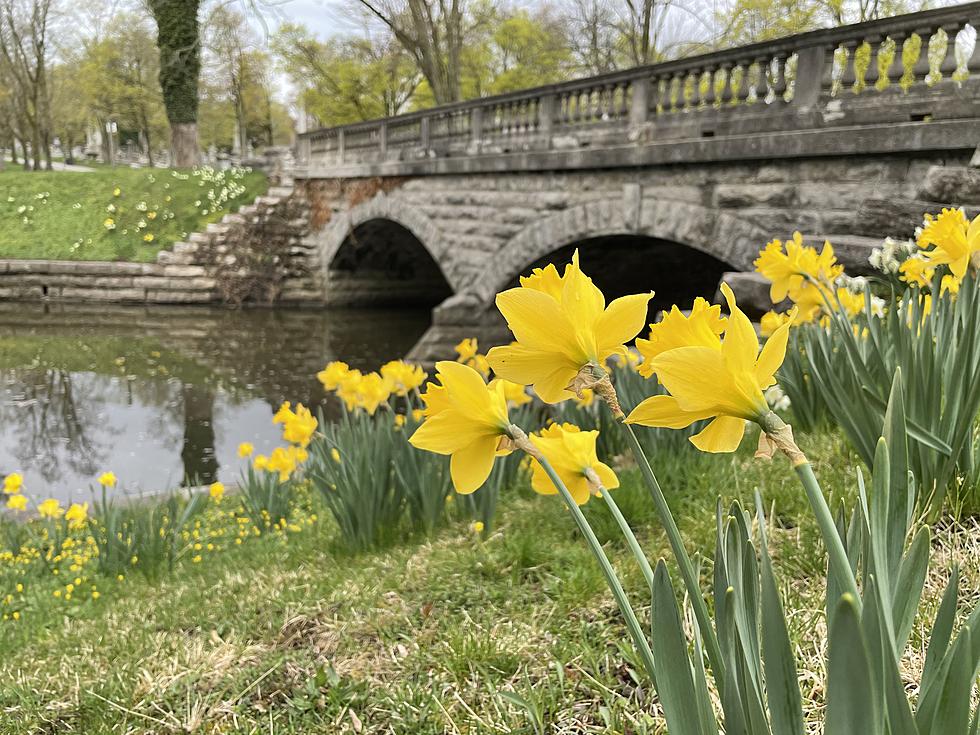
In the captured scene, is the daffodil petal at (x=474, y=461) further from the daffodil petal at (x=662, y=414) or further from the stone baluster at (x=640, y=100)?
the stone baluster at (x=640, y=100)

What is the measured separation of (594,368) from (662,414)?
0.09 meters

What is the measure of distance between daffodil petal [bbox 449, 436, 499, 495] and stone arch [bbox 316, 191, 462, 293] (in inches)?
419

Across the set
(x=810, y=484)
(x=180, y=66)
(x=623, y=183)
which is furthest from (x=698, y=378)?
(x=180, y=66)

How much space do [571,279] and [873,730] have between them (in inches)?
19.3

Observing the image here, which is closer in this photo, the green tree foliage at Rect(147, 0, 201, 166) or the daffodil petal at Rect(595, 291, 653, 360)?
the daffodil petal at Rect(595, 291, 653, 360)

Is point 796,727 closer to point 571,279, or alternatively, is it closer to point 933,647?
point 933,647

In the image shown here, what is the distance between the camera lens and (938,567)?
1.58 m

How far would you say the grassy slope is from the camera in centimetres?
149

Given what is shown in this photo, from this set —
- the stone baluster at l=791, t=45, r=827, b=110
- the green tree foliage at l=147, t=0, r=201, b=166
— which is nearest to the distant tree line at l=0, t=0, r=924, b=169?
the green tree foliage at l=147, t=0, r=201, b=166

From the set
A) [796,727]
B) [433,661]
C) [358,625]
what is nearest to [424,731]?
[433,661]

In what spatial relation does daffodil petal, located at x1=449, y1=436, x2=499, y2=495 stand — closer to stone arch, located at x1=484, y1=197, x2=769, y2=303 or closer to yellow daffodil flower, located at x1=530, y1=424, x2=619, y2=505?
yellow daffodil flower, located at x1=530, y1=424, x2=619, y2=505

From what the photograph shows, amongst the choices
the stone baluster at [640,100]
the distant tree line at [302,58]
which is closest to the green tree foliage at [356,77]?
the distant tree line at [302,58]

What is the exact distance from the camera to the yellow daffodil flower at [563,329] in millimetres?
743

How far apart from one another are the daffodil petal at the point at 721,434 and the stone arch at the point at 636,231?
6243mm
